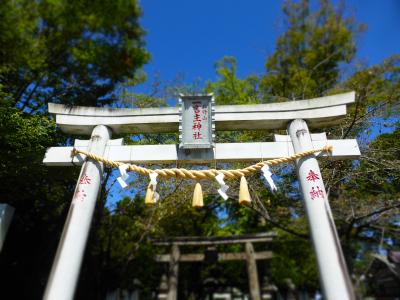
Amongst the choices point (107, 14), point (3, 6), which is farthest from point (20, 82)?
point (107, 14)

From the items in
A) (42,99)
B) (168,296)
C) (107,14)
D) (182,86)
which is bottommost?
(168,296)

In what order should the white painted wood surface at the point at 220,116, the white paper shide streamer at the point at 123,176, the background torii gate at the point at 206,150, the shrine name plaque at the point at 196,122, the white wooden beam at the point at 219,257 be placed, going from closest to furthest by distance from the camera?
1. the background torii gate at the point at 206,150
2. the white paper shide streamer at the point at 123,176
3. the shrine name plaque at the point at 196,122
4. the white painted wood surface at the point at 220,116
5. the white wooden beam at the point at 219,257

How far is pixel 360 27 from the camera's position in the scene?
1286 cm

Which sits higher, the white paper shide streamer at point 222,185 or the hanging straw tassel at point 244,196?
the white paper shide streamer at point 222,185

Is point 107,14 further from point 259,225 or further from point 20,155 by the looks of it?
point 259,225

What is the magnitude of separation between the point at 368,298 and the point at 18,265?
20.0m

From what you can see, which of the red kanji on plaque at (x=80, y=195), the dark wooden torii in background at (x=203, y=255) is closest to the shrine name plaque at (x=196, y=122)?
the red kanji on plaque at (x=80, y=195)

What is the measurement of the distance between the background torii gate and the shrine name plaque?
156mm

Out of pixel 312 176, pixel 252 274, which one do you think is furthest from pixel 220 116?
pixel 252 274

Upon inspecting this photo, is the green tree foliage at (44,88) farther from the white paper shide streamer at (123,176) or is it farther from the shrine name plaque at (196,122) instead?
the shrine name plaque at (196,122)

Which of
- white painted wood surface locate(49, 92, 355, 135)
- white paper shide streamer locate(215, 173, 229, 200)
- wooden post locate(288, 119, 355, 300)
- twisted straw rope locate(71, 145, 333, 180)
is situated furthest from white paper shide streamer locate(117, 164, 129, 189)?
wooden post locate(288, 119, 355, 300)

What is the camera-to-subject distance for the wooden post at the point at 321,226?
11.4ft

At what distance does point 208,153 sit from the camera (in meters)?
4.60

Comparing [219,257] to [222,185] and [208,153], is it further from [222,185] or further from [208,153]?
[222,185]
